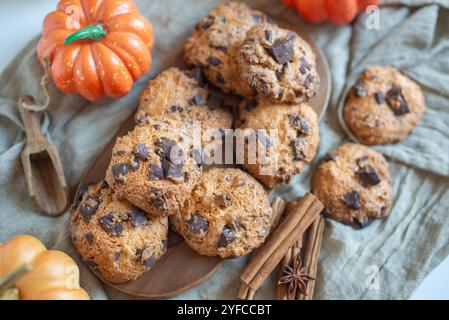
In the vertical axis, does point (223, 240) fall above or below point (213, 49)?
below

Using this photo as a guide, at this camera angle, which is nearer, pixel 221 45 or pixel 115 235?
pixel 115 235

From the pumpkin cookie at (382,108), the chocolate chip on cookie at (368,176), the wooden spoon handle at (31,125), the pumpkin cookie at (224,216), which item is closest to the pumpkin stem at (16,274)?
the pumpkin cookie at (224,216)

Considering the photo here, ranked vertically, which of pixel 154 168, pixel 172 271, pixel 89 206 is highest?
pixel 154 168

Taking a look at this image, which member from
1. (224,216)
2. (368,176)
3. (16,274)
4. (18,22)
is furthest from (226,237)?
(18,22)

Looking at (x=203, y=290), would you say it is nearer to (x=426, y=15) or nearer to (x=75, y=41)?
(x=75, y=41)

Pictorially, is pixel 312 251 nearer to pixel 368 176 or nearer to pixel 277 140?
pixel 368 176

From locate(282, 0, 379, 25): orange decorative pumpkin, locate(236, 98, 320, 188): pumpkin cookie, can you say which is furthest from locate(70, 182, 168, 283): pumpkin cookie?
locate(282, 0, 379, 25): orange decorative pumpkin

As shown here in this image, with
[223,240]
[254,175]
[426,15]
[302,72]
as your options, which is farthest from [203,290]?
[426,15]
